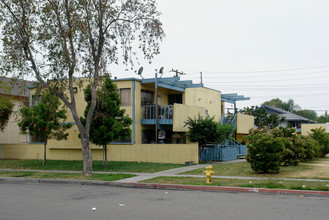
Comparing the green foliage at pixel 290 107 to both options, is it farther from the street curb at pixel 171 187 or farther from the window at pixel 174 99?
the street curb at pixel 171 187

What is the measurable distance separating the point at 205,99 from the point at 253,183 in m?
17.8

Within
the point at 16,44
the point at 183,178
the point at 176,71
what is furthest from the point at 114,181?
the point at 176,71

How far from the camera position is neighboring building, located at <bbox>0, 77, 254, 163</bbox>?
22828mm

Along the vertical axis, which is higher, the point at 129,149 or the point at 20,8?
the point at 20,8

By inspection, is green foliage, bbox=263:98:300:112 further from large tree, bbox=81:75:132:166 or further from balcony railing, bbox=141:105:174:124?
large tree, bbox=81:75:132:166

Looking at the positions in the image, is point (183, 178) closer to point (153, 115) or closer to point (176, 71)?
point (153, 115)

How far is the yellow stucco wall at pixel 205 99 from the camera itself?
92.6 ft

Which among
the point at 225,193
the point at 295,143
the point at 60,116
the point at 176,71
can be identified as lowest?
the point at 225,193

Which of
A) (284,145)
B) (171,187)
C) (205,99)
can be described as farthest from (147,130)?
(171,187)

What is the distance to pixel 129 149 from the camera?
23.8m

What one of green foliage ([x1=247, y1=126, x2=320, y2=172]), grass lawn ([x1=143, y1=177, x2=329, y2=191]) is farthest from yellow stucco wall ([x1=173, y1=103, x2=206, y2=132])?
grass lawn ([x1=143, y1=177, x2=329, y2=191])

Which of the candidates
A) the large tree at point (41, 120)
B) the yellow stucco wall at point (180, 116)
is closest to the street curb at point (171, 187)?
the large tree at point (41, 120)

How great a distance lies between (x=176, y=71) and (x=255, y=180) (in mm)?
34379

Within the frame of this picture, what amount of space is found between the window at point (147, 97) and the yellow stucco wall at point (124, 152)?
350 centimetres
